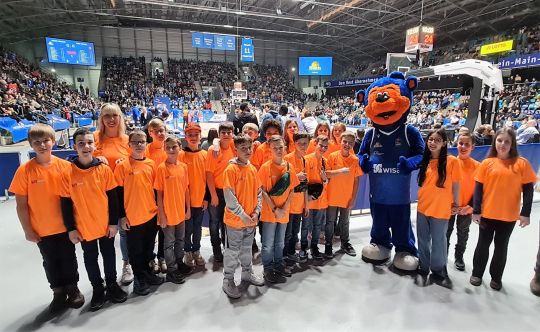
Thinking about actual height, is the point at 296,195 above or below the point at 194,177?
below

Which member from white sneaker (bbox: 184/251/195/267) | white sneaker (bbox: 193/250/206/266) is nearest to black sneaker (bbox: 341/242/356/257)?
white sneaker (bbox: 193/250/206/266)

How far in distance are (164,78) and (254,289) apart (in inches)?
1065

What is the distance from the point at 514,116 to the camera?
13.6 meters

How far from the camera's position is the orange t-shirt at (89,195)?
8.16ft

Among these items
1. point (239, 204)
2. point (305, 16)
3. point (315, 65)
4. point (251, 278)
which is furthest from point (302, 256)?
point (315, 65)

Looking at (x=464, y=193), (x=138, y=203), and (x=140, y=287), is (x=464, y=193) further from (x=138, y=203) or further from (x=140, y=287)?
(x=140, y=287)

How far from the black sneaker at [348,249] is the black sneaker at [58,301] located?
302cm

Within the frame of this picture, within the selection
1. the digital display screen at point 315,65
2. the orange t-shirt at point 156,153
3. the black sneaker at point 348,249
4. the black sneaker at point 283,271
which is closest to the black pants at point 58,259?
the orange t-shirt at point 156,153

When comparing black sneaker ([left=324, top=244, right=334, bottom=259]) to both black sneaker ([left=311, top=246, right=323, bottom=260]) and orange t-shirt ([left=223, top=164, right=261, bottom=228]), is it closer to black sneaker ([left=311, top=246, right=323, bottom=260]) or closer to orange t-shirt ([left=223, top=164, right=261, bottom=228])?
black sneaker ([left=311, top=246, right=323, bottom=260])

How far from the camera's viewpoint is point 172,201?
2934mm

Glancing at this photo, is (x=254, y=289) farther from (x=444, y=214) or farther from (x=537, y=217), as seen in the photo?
(x=537, y=217)

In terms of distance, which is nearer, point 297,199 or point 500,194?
point 500,194

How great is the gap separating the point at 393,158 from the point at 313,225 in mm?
1198

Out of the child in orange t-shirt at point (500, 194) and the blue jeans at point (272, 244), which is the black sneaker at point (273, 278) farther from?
the child in orange t-shirt at point (500, 194)
